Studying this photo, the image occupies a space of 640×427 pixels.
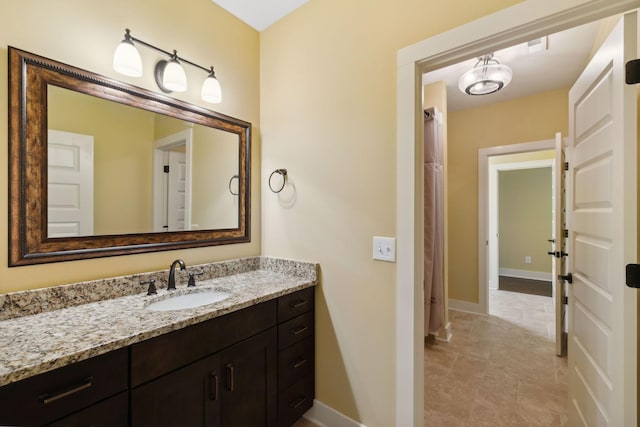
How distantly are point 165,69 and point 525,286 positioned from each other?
596 cm

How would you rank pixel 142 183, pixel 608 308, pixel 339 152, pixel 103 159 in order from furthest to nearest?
pixel 339 152 < pixel 142 183 < pixel 103 159 < pixel 608 308

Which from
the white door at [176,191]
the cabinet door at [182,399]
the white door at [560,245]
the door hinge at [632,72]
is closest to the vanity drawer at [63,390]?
the cabinet door at [182,399]

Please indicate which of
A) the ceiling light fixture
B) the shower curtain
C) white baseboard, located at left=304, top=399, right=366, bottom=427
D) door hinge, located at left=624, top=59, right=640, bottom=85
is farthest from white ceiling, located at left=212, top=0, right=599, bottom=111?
white baseboard, located at left=304, top=399, right=366, bottom=427

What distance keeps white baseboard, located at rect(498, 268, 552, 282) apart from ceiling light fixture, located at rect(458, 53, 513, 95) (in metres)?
4.54

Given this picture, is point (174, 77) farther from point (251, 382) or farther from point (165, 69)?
point (251, 382)

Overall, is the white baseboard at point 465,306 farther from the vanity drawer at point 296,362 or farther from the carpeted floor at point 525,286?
the vanity drawer at point 296,362

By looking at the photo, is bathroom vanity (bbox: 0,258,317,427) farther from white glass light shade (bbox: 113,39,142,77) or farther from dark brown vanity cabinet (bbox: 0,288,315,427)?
white glass light shade (bbox: 113,39,142,77)

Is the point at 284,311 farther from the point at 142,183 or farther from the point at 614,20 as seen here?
the point at 614,20

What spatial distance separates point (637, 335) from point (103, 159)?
238 cm

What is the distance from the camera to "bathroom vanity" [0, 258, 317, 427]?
0.81 m

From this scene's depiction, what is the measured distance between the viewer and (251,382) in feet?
4.47

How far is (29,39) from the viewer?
46.1 inches

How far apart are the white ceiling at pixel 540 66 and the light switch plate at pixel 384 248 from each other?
66.8 inches

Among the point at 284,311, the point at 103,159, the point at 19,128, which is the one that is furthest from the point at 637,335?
the point at 19,128
